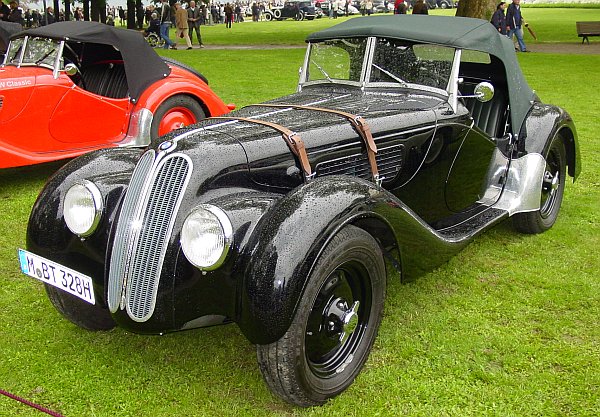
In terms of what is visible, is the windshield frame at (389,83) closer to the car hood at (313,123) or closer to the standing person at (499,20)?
the car hood at (313,123)

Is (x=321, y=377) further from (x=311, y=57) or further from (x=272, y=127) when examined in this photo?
(x=311, y=57)

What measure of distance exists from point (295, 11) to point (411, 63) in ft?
154

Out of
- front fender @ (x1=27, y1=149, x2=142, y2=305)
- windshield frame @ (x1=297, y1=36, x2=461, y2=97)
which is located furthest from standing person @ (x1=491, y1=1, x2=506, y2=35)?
front fender @ (x1=27, y1=149, x2=142, y2=305)

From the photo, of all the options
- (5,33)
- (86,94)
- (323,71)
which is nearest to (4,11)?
(5,33)

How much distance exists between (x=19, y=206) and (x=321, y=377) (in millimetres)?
4165

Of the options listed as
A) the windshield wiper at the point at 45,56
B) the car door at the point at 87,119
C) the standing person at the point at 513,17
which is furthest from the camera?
the standing person at the point at 513,17

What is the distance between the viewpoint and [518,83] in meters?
4.98

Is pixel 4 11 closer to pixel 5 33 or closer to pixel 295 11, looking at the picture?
pixel 5 33

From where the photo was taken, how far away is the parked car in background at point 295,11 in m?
47.8

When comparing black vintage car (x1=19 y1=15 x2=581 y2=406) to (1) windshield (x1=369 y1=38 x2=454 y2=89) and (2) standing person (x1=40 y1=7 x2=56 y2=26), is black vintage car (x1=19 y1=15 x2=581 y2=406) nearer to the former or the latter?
(1) windshield (x1=369 y1=38 x2=454 y2=89)

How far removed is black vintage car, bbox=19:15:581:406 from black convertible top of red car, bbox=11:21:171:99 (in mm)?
3307

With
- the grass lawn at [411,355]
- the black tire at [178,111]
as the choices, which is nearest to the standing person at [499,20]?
the black tire at [178,111]

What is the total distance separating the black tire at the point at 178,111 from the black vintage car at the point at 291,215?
3232 mm

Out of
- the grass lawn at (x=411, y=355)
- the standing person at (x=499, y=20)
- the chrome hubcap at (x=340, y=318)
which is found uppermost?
the standing person at (x=499, y=20)
